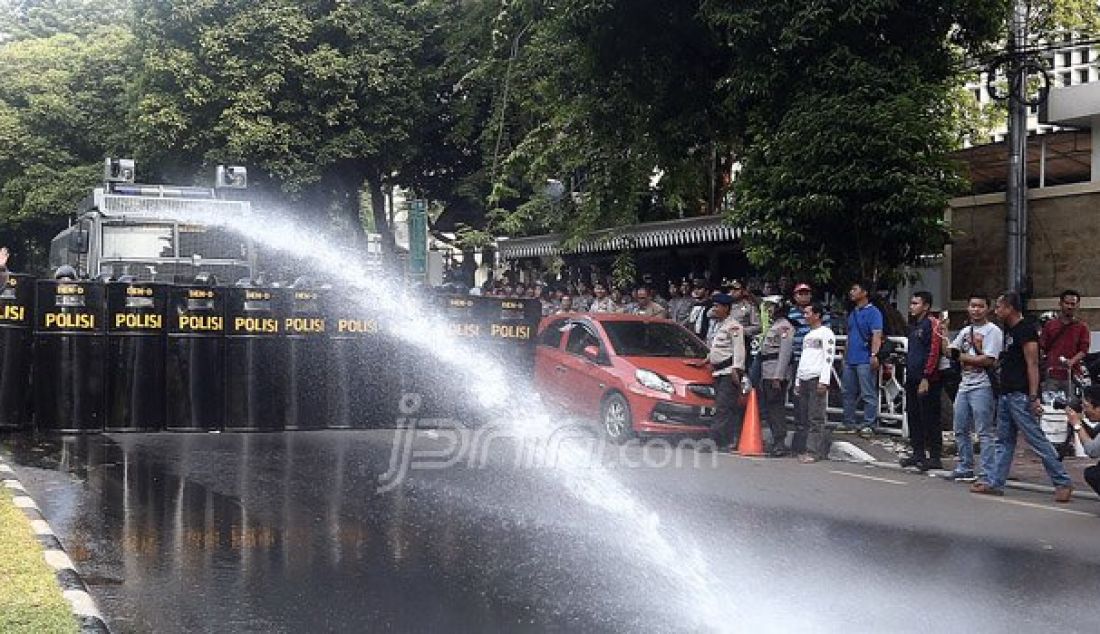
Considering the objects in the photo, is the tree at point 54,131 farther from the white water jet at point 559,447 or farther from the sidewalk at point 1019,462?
the sidewalk at point 1019,462

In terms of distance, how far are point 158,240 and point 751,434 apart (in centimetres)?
877

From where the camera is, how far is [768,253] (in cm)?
1664

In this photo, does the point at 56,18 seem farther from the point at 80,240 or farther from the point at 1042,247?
the point at 1042,247

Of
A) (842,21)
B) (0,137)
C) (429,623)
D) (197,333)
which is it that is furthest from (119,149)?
(429,623)

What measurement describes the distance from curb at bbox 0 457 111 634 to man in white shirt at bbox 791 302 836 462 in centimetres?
833

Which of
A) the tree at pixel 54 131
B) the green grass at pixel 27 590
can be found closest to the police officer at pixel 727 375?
the green grass at pixel 27 590

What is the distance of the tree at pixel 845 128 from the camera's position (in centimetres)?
1566

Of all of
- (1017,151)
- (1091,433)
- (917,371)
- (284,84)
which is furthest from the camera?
(284,84)

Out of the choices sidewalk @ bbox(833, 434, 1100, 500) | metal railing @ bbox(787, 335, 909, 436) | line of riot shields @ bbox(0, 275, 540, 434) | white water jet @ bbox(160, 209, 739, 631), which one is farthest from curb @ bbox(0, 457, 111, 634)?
metal railing @ bbox(787, 335, 909, 436)

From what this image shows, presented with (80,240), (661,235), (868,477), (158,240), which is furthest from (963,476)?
(661,235)

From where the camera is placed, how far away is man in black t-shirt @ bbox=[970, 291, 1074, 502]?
10953mm

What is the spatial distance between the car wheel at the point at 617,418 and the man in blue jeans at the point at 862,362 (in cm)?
304

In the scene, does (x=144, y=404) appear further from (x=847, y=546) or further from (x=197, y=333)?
(x=847, y=546)

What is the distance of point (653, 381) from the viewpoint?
1473 cm
